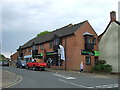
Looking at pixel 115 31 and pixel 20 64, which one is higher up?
pixel 115 31

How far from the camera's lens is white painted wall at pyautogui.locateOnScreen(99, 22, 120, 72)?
30.6 metres

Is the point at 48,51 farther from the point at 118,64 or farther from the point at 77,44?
the point at 118,64

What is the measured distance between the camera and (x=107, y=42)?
3291cm

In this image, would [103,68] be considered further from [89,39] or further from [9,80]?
[9,80]

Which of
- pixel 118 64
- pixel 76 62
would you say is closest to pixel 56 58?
pixel 76 62

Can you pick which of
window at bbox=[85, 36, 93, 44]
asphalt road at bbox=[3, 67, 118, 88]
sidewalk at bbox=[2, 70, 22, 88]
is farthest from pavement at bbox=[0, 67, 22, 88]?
window at bbox=[85, 36, 93, 44]

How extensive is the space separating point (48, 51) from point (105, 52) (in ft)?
40.2

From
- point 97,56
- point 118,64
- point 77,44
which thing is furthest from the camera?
point 97,56

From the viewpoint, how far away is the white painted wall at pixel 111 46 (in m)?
30.6

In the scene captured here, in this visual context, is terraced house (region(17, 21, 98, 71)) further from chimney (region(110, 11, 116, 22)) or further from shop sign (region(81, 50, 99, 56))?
chimney (region(110, 11, 116, 22))

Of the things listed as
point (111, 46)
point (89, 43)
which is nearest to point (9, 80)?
point (89, 43)

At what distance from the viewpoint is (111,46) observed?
31.7 metres

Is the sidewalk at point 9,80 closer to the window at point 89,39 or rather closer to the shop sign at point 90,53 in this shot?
the shop sign at point 90,53

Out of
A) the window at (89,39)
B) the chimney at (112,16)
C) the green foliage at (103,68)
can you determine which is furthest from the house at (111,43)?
the green foliage at (103,68)
